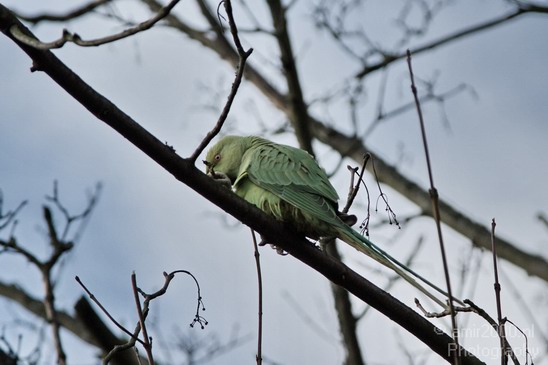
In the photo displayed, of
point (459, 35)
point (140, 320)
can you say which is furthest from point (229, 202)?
point (459, 35)

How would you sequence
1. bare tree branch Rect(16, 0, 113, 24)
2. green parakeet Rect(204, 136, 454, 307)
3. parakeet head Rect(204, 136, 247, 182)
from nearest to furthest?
green parakeet Rect(204, 136, 454, 307), parakeet head Rect(204, 136, 247, 182), bare tree branch Rect(16, 0, 113, 24)

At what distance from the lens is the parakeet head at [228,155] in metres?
5.06

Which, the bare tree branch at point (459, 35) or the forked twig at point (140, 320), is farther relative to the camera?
the bare tree branch at point (459, 35)

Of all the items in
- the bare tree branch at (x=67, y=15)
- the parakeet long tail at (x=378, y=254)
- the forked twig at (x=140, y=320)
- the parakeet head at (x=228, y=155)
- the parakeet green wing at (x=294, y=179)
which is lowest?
the forked twig at (x=140, y=320)

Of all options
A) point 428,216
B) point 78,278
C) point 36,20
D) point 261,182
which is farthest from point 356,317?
point 36,20

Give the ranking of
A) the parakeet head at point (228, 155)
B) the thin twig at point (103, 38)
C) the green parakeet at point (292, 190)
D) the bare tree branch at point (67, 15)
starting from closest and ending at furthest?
the thin twig at point (103, 38) < the green parakeet at point (292, 190) < the parakeet head at point (228, 155) < the bare tree branch at point (67, 15)

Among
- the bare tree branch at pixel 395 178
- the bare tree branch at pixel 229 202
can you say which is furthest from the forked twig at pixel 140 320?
the bare tree branch at pixel 395 178

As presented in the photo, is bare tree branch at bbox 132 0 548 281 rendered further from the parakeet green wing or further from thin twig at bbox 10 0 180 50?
thin twig at bbox 10 0 180 50

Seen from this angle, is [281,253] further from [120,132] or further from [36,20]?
[36,20]

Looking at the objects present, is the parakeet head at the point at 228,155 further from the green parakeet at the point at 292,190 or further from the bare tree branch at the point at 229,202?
the bare tree branch at the point at 229,202

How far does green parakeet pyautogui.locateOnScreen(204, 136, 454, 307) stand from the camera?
13.0 feet

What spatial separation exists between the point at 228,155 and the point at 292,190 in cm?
103

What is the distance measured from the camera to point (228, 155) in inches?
202

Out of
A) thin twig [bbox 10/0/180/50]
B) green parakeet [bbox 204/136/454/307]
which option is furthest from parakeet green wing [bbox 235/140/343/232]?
thin twig [bbox 10/0/180/50]
